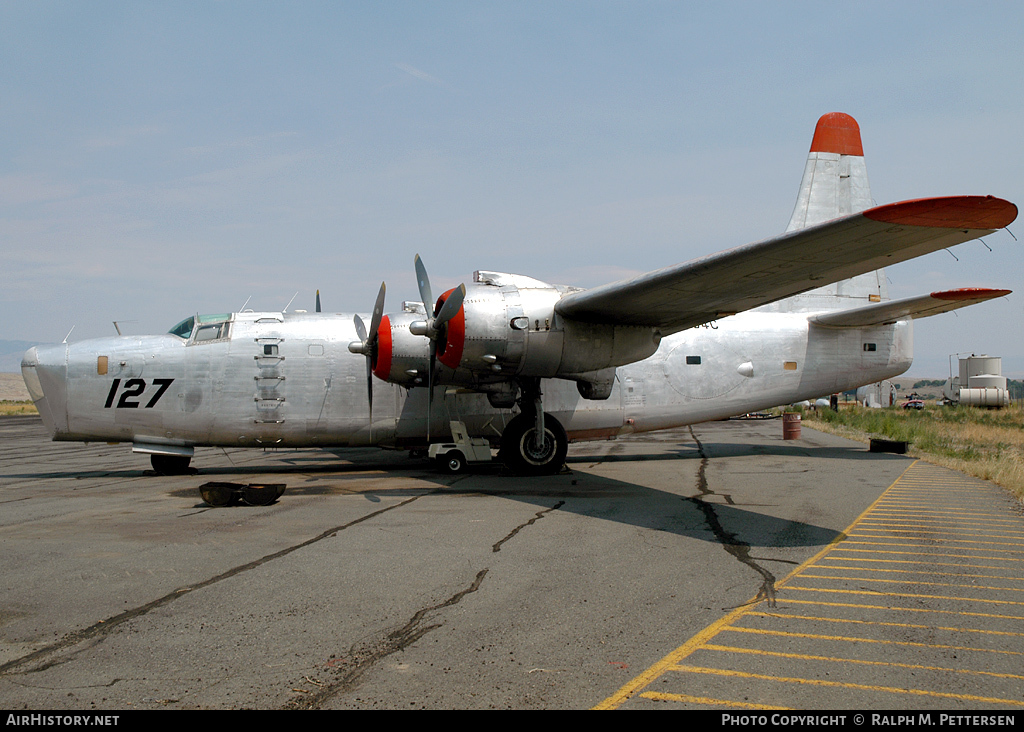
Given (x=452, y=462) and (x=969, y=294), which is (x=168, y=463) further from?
(x=969, y=294)

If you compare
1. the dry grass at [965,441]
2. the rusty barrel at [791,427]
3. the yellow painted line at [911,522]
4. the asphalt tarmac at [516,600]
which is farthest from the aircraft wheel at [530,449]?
the rusty barrel at [791,427]

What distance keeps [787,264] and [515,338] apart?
15.8 feet

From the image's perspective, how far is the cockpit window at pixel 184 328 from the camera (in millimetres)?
15445

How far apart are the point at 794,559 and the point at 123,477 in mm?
13699

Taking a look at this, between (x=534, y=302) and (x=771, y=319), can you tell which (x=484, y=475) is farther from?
(x=771, y=319)

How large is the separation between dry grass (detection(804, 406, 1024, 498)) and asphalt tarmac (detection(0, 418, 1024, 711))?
2.74 metres

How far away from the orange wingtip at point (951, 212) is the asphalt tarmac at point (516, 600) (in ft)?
11.9

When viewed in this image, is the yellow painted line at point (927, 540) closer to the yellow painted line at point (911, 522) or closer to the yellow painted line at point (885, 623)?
the yellow painted line at point (911, 522)

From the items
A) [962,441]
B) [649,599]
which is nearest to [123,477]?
[649,599]

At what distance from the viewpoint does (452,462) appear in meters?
15.1

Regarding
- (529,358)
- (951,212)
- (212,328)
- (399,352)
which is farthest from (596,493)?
(212,328)

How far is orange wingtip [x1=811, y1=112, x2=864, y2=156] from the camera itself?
18766mm

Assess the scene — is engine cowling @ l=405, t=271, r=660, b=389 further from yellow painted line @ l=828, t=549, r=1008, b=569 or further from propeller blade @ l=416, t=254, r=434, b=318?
yellow painted line @ l=828, t=549, r=1008, b=569

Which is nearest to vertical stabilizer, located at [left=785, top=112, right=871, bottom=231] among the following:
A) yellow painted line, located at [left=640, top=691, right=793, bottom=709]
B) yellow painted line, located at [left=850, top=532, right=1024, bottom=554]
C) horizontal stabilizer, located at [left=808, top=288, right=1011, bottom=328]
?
horizontal stabilizer, located at [left=808, top=288, right=1011, bottom=328]
